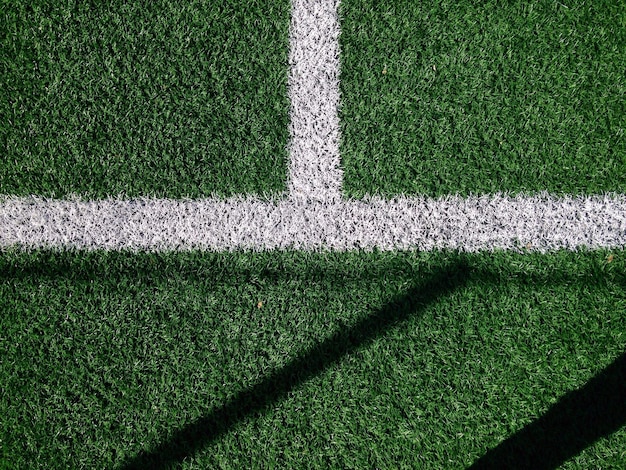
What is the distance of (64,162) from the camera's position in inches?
93.1

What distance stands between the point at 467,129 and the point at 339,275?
93cm

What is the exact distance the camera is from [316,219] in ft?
7.48

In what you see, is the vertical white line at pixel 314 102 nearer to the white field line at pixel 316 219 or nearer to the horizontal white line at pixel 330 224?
the white field line at pixel 316 219

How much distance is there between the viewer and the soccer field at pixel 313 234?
216 cm

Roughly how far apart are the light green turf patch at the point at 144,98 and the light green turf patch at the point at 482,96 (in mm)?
406

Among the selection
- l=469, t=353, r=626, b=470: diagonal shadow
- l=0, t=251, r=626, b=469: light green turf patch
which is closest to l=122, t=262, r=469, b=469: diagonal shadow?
l=0, t=251, r=626, b=469: light green turf patch

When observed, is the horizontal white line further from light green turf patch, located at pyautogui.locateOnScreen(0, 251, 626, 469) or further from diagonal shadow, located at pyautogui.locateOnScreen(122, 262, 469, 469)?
diagonal shadow, located at pyautogui.locateOnScreen(122, 262, 469, 469)

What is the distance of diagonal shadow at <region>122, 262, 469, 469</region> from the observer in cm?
215

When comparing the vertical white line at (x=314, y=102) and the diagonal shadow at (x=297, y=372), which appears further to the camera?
the vertical white line at (x=314, y=102)

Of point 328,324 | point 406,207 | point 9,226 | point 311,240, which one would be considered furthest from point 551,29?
point 9,226

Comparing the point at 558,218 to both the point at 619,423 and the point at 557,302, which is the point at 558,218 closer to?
the point at 557,302

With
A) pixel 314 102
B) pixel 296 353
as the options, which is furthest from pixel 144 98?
pixel 296 353

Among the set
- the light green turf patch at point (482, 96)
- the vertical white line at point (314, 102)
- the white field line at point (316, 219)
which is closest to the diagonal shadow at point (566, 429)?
the white field line at point (316, 219)

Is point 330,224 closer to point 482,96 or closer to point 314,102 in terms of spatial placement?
point 314,102
